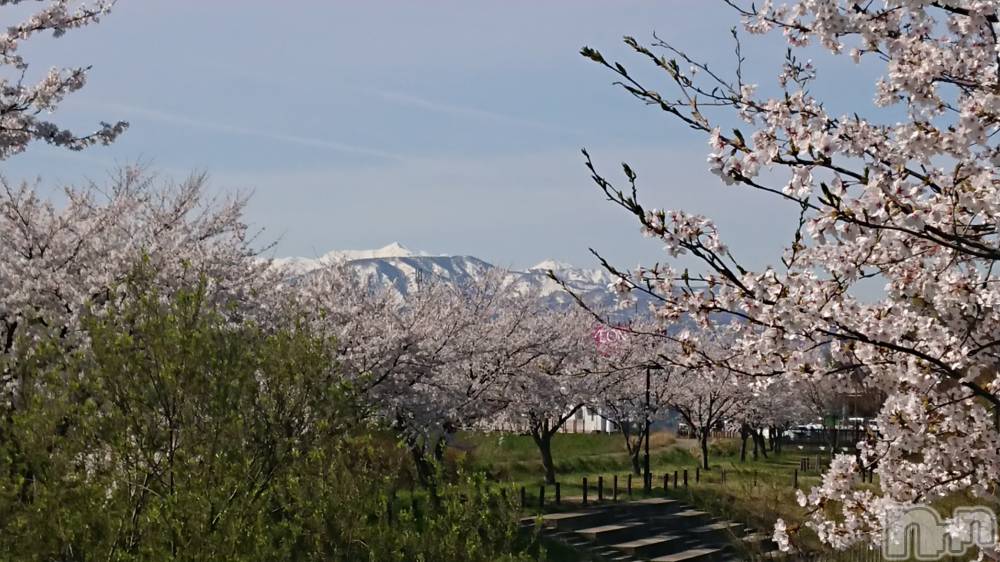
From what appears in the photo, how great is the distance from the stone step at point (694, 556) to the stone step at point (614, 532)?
153cm

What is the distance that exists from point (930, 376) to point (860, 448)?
3.37 feet

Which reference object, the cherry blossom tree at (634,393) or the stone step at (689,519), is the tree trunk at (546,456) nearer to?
the cherry blossom tree at (634,393)

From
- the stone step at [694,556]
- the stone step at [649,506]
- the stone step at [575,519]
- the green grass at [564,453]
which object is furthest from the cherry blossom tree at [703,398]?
the stone step at [694,556]

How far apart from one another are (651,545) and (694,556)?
1.13m

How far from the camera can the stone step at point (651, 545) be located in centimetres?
2266

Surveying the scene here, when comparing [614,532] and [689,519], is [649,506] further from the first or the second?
[614,532]

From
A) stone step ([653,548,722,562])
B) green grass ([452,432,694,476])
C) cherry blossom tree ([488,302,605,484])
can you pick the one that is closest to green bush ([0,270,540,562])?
stone step ([653,548,722,562])

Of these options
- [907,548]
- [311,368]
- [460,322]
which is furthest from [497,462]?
[311,368]

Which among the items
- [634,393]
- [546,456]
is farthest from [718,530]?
[634,393]

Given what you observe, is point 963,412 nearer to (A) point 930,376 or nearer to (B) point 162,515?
(A) point 930,376

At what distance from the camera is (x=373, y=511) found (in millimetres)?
8742

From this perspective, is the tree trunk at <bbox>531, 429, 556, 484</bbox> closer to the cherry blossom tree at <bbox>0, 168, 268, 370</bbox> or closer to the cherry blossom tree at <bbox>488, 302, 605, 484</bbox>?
the cherry blossom tree at <bbox>488, 302, 605, 484</bbox>

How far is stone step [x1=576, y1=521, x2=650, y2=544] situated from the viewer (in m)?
23.3

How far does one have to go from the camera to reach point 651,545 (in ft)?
76.1
